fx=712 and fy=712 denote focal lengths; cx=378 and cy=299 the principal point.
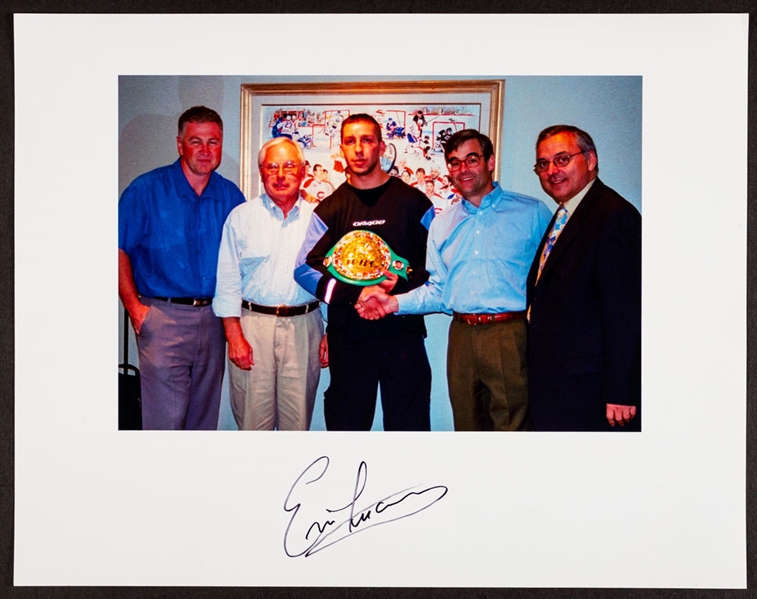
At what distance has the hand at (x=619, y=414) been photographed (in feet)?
6.77

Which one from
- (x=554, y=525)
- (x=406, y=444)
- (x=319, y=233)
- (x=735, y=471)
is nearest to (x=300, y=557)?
(x=406, y=444)

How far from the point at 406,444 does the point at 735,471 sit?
970 millimetres

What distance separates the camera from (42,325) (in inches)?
82.0

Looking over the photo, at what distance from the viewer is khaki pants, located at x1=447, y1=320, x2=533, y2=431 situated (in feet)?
6.72

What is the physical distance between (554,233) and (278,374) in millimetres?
894

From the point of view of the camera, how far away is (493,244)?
6.72ft

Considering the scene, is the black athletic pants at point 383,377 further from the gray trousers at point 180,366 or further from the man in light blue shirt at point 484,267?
the gray trousers at point 180,366

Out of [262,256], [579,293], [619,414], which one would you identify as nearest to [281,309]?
[262,256]

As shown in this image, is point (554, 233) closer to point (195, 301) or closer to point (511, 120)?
point (511, 120)

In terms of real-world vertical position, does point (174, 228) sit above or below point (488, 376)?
above

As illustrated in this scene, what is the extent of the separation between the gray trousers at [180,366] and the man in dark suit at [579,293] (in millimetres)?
923

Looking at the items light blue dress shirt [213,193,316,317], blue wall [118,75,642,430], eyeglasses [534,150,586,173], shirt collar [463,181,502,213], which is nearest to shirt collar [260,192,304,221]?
light blue dress shirt [213,193,316,317]
